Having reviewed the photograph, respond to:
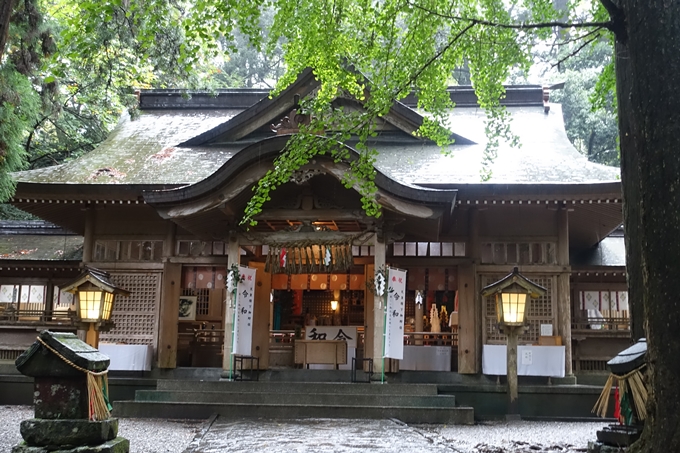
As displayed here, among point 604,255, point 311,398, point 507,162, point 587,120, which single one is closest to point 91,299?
point 311,398

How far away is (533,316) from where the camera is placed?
13.5 m

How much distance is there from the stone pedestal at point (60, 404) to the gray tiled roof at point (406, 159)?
788cm

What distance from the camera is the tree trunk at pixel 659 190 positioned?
4.13m

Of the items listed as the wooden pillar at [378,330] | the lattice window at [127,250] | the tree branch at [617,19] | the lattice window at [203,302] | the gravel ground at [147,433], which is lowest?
the gravel ground at [147,433]

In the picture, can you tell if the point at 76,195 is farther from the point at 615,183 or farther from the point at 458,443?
the point at 615,183

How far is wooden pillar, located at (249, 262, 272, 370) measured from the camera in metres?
14.2

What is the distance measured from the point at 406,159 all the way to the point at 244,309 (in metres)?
5.05

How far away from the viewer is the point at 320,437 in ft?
28.2

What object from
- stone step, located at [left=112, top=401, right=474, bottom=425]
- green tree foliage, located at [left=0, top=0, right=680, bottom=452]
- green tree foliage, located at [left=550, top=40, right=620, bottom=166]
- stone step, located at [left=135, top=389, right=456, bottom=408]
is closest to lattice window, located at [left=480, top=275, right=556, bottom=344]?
stone step, located at [left=135, top=389, right=456, bottom=408]

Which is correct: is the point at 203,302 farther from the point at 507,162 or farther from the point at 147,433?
the point at 147,433

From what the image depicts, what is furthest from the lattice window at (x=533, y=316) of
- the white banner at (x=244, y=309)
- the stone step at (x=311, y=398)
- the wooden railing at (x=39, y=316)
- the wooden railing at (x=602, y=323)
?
the wooden railing at (x=39, y=316)

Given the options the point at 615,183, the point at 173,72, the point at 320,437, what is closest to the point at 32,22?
the point at 173,72

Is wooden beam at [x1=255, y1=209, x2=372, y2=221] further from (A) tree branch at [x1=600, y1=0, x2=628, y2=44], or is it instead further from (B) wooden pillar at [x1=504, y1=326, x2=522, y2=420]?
(A) tree branch at [x1=600, y1=0, x2=628, y2=44]

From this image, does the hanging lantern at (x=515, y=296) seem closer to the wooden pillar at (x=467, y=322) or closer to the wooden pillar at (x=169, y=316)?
the wooden pillar at (x=467, y=322)
